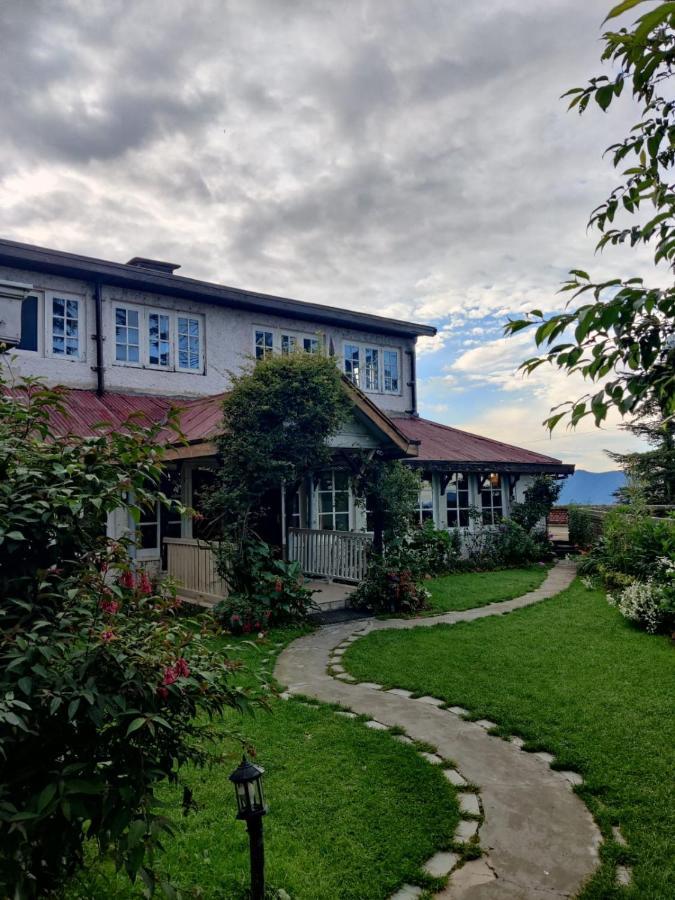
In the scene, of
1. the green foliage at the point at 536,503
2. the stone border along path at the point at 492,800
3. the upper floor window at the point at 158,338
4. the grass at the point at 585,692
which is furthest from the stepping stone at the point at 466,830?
the green foliage at the point at 536,503

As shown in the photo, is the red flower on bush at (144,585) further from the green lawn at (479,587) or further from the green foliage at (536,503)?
the green foliage at (536,503)

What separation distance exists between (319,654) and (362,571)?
2.93 metres

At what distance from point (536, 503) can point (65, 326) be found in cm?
1274

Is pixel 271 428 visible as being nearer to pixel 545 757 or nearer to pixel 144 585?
pixel 545 757

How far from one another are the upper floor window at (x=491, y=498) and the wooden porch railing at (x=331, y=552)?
23.6ft

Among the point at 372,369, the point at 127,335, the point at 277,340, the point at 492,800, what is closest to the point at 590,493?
the point at 372,369

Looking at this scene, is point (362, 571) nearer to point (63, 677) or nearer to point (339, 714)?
point (339, 714)

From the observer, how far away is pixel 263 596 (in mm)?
8914

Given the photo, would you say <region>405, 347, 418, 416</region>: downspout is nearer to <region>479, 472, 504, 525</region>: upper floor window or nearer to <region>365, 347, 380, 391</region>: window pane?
<region>365, 347, 380, 391</region>: window pane

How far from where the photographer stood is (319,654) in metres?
7.39

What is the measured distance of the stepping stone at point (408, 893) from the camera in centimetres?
288

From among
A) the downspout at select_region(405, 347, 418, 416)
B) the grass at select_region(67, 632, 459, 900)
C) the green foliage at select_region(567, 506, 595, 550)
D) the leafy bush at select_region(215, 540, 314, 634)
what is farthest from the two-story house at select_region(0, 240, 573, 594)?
the grass at select_region(67, 632, 459, 900)

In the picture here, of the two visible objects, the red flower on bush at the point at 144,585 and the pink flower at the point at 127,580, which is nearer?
the red flower on bush at the point at 144,585

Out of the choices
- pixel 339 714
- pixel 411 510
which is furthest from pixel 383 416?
pixel 339 714
